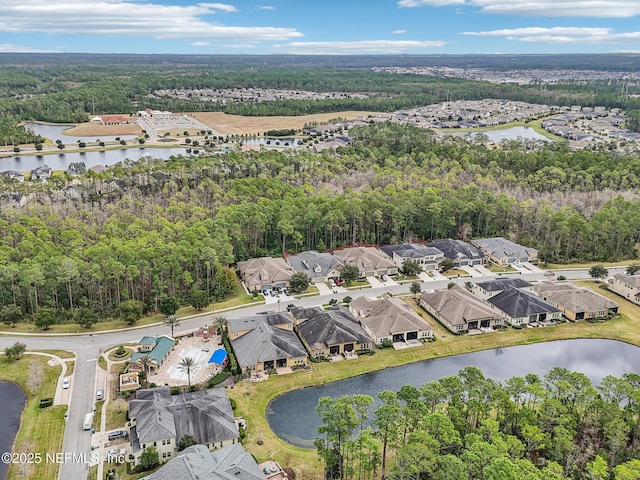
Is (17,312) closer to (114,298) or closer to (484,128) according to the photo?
(114,298)

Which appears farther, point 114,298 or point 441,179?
point 441,179

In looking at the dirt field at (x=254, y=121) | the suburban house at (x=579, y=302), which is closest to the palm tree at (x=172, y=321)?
the suburban house at (x=579, y=302)

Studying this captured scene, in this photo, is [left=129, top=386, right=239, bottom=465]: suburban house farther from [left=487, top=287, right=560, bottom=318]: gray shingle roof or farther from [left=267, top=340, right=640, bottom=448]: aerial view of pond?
[left=487, top=287, right=560, bottom=318]: gray shingle roof

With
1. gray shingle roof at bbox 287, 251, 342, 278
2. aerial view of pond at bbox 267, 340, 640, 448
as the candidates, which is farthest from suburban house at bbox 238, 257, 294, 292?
aerial view of pond at bbox 267, 340, 640, 448

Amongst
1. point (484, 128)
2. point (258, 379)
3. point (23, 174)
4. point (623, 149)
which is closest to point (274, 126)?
point (484, 128)

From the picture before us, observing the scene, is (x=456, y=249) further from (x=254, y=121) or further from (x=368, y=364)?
(x=254, y=121)

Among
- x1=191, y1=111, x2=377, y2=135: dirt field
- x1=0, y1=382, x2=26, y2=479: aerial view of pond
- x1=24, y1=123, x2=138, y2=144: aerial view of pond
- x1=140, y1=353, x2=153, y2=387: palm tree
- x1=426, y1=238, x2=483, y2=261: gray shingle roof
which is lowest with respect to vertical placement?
x1=0, y1=382, x2=26, y2=479: aerial view of pond
